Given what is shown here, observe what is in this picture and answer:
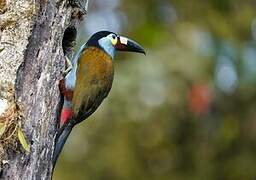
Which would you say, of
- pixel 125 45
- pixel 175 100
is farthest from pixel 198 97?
pixel 125 45

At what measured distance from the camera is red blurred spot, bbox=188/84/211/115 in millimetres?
8094

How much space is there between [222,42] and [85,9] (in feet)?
11.3

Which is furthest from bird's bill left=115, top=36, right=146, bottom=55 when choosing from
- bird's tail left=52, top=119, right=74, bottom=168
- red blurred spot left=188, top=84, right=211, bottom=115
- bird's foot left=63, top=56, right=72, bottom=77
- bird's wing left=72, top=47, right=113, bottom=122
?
red blurred spot left=188, top=84, right=211, bottom=115

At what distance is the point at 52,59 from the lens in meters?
4.56

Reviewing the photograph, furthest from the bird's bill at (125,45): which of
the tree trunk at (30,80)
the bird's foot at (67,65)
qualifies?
the tree trunk at (30,80)

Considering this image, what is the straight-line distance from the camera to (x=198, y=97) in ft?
26.7

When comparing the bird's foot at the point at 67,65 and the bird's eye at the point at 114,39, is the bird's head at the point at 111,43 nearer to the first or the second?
the bird's eye at the point at 114,39

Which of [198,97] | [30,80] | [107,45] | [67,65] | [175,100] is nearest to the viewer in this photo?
[30,80]

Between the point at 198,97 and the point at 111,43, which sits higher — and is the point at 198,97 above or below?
below

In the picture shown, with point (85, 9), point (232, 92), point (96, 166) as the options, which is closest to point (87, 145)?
point (96, 166)

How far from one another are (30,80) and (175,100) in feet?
13.5

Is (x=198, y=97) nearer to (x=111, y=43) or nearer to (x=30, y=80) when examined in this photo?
(x=111, y=43)

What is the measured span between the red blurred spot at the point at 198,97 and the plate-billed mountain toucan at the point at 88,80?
2.80m

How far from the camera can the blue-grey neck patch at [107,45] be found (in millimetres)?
5273
